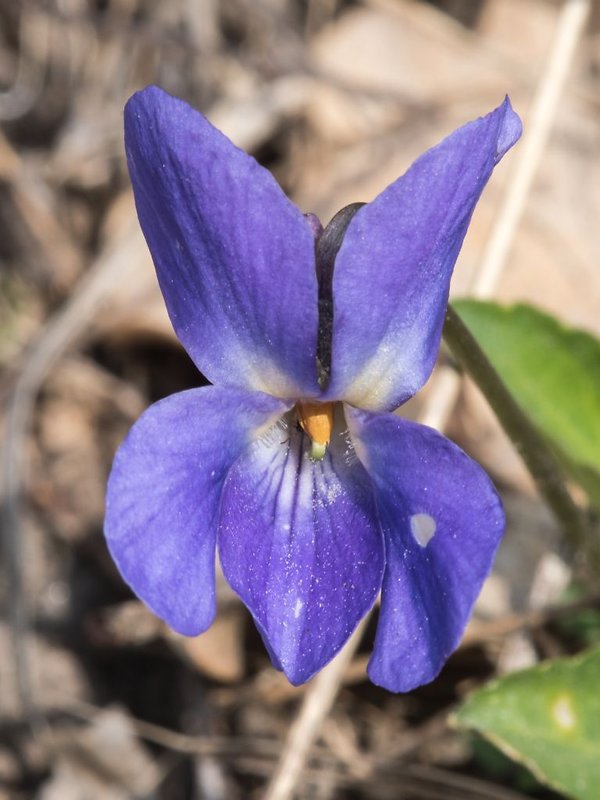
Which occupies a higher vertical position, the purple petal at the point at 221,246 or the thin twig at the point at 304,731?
the purple petal at the point at 221,246

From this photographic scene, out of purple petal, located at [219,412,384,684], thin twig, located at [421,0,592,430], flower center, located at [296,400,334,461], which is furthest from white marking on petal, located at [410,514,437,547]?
thin twig, located at [421,0,592,430]

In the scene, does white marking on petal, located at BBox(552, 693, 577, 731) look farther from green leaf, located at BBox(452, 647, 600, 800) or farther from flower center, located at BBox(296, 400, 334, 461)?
flower center, located at BBox(296, 400, 334, 461)

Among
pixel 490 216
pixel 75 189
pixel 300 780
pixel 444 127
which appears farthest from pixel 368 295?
pixel 75 189

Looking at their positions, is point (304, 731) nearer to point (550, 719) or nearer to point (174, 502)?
point (550, 719)

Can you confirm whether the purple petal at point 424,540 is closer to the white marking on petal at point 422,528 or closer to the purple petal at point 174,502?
the white marking on petal at point 422,528

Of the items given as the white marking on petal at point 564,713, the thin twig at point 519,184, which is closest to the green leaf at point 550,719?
the white marking on petal at point 564,713

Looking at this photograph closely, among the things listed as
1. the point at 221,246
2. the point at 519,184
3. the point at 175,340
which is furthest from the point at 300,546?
the point at 175,340

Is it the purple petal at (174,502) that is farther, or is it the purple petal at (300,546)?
the purple petal at (300,546)
